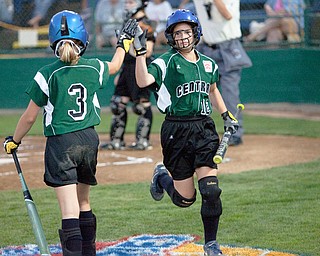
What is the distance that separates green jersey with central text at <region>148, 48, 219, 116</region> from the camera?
6.27 metres

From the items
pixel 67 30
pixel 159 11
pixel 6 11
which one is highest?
pixel 6 11

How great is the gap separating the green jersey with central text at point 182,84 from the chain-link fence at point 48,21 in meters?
9.41

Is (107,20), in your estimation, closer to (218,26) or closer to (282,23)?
(282,23)

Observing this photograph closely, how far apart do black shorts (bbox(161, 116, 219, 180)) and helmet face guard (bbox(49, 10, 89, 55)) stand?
1043 millimetres

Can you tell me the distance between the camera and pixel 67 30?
5625 millimetres

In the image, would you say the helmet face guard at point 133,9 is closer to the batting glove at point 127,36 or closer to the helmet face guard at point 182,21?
the helmet face guard at point 182,21

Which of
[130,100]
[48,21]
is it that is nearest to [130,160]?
[130,100]

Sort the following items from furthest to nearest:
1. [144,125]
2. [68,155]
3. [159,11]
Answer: [159,11]
[144,125]
[68,155]

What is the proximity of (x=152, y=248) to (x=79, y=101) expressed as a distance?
1425 millimetres

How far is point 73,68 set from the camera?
5.62m

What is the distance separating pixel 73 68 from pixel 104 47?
10260 mm

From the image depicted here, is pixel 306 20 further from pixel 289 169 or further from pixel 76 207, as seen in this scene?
pixel 76 207

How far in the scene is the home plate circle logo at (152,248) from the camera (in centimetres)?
619

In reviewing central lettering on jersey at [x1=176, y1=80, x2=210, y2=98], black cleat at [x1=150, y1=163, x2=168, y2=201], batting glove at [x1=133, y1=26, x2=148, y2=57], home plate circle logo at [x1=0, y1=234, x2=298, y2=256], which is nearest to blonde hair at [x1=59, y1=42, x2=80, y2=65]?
batting glove at [x1=133, y1=26, x2=148, y2=57]
